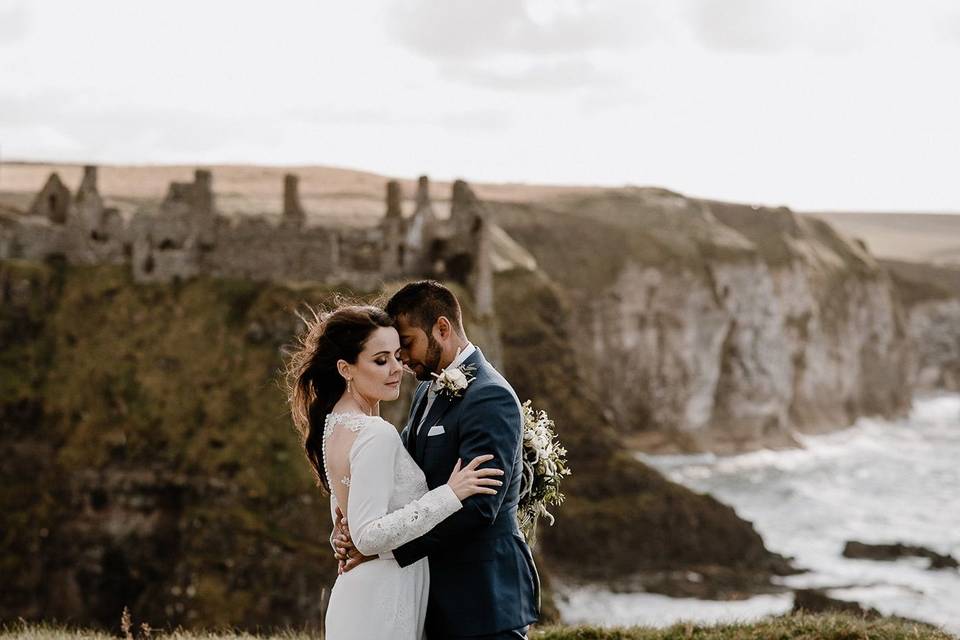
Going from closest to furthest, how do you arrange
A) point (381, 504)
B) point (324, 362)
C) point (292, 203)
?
1. point (381, 504)
2. point (324, 362)
3. point (292, 203)

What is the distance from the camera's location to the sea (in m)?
54.0

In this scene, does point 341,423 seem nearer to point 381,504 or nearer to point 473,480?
point 381,504

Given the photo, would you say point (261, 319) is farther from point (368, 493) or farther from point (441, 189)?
point (441, 189)

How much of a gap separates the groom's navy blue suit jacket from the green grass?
5.65m

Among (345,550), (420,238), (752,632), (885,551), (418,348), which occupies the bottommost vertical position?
(885,551)

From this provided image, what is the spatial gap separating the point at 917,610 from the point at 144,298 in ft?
121

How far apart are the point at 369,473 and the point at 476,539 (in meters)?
1.02

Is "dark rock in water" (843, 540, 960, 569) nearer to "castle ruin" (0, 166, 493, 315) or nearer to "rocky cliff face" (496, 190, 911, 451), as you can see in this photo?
"castle ruin" (0, 166, 493, 315)

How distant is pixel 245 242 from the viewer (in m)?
53.0

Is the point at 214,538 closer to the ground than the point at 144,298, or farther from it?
closer to the ground

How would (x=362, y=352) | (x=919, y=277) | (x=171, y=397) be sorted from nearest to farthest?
(x=362, y=352)
(x=171, y=397)
(x=919, y=277)

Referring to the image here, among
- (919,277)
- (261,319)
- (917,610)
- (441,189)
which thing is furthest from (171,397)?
(919,277)

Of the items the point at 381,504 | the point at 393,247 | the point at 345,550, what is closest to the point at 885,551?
the point at 393,247

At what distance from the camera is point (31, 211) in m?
58.1
